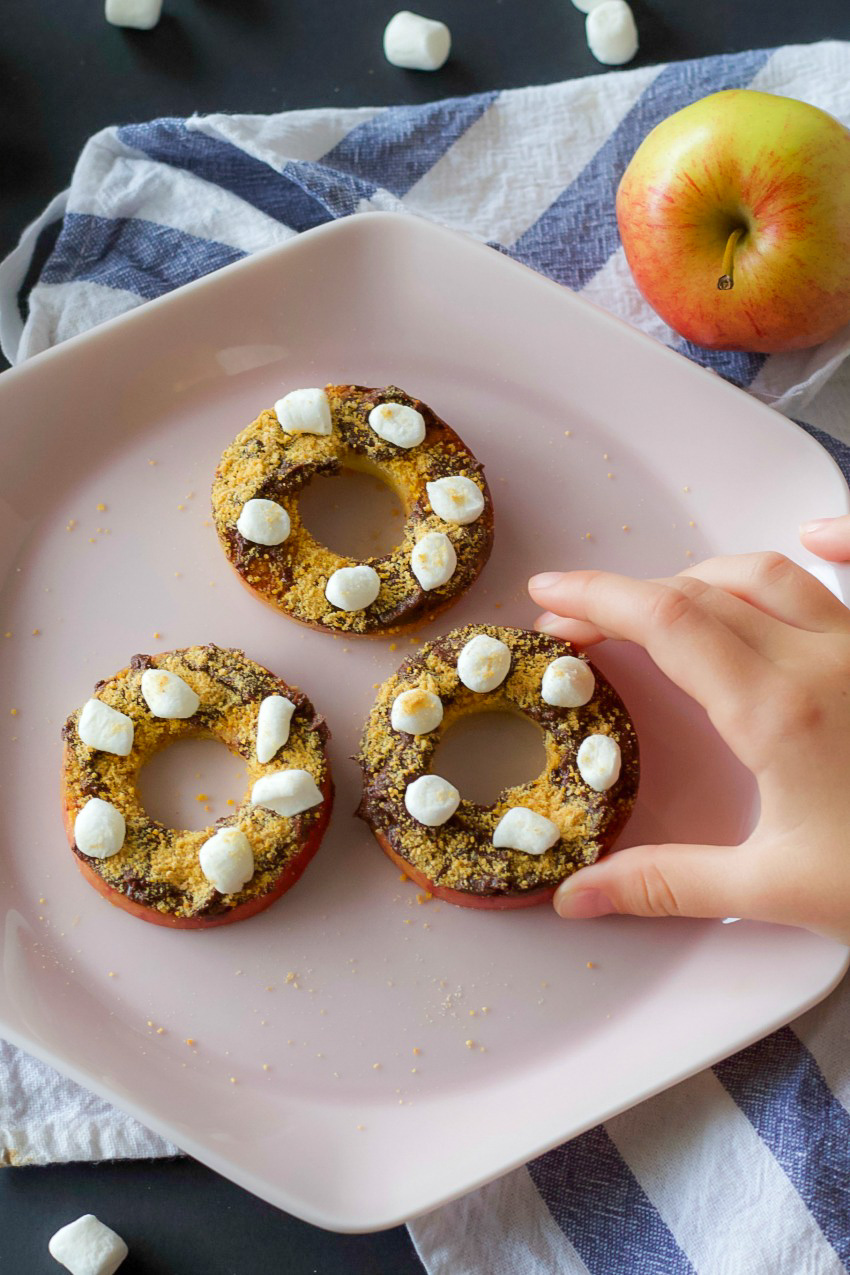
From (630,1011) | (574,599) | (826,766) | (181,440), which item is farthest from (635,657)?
(181,440)

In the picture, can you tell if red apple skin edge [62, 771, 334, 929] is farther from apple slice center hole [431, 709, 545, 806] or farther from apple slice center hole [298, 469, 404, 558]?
apple slice center hole [298, 469, 404, 558]

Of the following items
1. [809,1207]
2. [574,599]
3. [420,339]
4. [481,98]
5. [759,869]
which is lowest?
[809,1207]

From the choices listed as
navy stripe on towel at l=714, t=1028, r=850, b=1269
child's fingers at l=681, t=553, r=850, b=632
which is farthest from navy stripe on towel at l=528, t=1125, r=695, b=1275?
child's fingers at l=681, t=553, r=850, b=632

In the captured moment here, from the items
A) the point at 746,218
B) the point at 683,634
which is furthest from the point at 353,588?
the point at 746,218

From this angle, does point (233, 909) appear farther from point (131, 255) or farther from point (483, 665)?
point (131, 255)

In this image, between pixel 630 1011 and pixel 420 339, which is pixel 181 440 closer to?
pixel 420 339

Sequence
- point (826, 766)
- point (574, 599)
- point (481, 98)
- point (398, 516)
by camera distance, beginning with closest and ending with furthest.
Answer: point (826, 766) → point (574, 599) → point (398, 516) → point (481, 98)

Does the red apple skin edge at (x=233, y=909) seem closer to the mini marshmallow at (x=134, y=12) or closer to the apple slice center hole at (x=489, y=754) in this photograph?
the apple slice center hole at (x=489, y=754)
